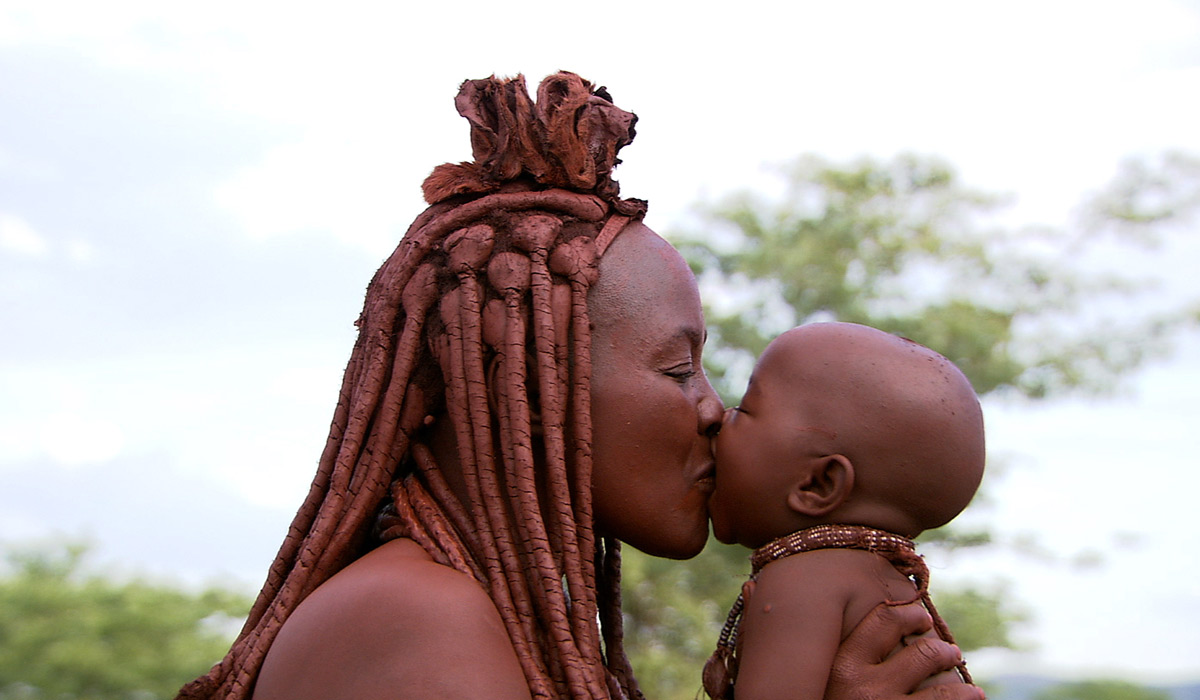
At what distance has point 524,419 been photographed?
233 cm

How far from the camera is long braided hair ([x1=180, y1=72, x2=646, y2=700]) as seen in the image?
2.28 metres

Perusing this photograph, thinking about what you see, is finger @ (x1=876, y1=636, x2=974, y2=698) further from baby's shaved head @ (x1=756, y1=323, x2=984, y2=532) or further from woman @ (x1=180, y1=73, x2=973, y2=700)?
baby's shaved head @ (x1=756, y1=323, x2=984, y2=532)

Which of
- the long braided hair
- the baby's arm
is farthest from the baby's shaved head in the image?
the long braided hair

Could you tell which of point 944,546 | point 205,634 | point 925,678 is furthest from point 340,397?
point 944,546

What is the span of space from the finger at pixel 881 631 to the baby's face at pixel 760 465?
26 cm

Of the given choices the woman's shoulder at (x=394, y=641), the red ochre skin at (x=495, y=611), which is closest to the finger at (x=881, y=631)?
the red ochre skin at (x=495, y=611)

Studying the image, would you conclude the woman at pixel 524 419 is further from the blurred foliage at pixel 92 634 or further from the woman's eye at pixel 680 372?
the blurred foliage at pixel 92 634

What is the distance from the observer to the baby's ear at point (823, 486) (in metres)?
2.53

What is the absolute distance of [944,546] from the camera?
336 inches

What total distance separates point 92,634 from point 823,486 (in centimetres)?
485

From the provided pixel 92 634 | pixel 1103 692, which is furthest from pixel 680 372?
pixel 1103 692

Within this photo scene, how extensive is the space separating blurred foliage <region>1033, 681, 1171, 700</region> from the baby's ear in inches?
199

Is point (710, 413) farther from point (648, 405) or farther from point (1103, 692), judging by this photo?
point (1103, 692)

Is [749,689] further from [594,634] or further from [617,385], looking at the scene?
[617,385]
